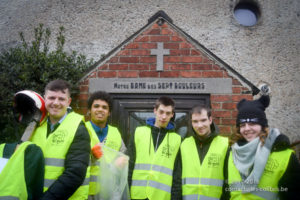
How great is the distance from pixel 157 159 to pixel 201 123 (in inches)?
25.8

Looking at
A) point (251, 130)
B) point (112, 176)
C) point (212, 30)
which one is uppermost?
point (212, 30)

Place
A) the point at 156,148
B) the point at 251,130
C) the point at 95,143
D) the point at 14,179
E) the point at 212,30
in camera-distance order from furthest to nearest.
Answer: the point at 212,30
the point at 156,148
the point at 95,143
the point at 251,130
the point at 14,179

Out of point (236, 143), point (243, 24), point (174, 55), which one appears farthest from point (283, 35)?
point (236, 143)

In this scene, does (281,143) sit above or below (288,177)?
above

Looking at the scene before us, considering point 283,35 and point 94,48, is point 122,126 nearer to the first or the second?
point 94,48

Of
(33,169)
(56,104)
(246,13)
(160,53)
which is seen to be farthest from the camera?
(246,13)

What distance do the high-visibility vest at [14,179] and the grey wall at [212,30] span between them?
646 cm

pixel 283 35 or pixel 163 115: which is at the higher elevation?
pixel 283 35

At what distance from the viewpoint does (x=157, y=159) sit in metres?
2.76

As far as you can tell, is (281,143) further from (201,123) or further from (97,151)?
(97,151)

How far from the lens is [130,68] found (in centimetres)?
416

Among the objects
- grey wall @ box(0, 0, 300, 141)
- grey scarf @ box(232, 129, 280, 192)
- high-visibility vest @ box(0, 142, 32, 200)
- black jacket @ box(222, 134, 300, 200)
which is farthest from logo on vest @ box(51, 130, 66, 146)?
grey wall @ box(0, 0, 300, 141)

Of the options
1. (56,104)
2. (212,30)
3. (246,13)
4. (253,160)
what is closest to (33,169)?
(56,104)

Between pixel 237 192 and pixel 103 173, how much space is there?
1.35m
